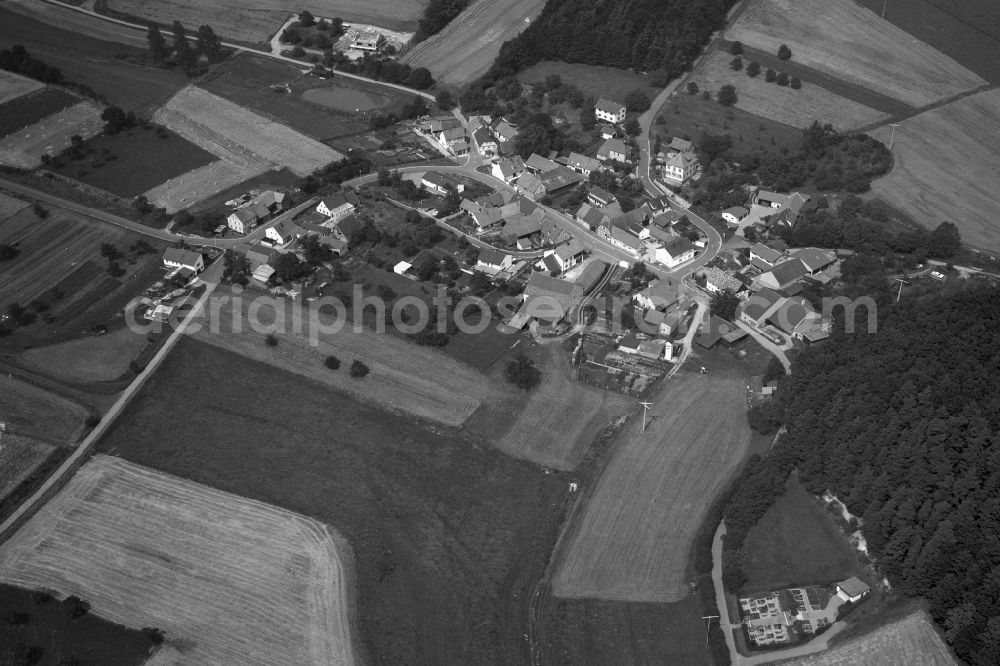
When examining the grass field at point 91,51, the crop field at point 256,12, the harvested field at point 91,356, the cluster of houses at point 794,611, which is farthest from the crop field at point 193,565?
the crop field at point 256,12

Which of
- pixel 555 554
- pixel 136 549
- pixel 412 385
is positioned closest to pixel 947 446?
pixel 555 554

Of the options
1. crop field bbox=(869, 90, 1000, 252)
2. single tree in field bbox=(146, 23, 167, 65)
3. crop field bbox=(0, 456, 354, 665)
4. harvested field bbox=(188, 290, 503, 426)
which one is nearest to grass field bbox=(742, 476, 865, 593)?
harvested field bbox=(188, 290, 503, 426)

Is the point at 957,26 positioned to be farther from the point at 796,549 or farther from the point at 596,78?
the point at 796,549

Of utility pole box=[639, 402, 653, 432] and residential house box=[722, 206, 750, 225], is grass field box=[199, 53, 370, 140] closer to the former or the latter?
residential house box=[722, 206, 750, 225]

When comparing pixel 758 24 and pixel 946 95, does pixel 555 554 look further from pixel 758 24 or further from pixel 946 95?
pixel 758 24

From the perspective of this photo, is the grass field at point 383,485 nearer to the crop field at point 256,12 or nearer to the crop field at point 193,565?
the crop field at point 193,565

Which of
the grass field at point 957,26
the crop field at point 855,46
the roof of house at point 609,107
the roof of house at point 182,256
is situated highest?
the grass field at point 957,26
